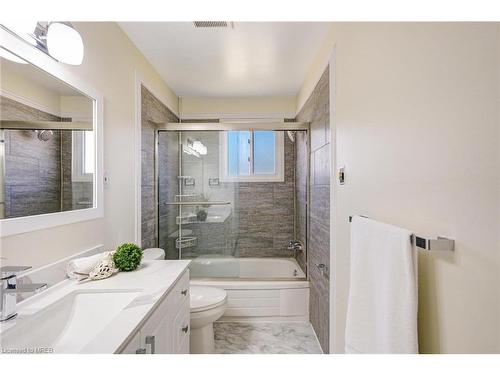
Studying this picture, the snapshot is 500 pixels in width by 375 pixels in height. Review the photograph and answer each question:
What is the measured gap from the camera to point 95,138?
155 centimetres

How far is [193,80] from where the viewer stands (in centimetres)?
281

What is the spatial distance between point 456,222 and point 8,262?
1473 millimetres

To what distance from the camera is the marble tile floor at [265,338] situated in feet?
6.77

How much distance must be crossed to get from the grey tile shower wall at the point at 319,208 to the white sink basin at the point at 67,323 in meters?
1.37

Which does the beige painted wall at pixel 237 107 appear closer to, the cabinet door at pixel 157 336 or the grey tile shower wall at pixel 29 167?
the grey tile shower wall at pixel 29 167

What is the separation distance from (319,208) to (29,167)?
1.87 metres

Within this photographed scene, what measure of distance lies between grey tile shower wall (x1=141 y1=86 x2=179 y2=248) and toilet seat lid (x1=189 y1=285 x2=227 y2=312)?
2.05 ft

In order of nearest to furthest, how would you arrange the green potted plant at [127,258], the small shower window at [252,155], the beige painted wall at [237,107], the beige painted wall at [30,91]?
the beige painted wall at [30,91] < the green potted plant at [127,258] < the small shower window at [252,155] < the beige painted wall at [237,107]

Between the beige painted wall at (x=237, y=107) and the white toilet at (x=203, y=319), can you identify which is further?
the beige painted wall at (x=237, y=107)

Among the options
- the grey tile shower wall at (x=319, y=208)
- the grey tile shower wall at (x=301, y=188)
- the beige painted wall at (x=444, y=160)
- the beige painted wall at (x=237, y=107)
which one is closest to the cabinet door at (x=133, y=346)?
the beige painted wall at (x=444, y=160)

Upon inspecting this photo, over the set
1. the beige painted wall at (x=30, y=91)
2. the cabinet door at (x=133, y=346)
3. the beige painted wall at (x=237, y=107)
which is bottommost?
the cabinet door at (x=133, y=346)

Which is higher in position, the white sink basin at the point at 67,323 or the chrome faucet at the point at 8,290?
the chrome faucet at the point at 8,290

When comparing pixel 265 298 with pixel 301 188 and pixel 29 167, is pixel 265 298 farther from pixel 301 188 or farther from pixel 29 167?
pixel 29 167

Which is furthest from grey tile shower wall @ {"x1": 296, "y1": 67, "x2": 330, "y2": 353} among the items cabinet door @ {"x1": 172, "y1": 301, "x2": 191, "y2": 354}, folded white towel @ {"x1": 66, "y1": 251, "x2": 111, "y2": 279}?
folded white towel @ {"x1": 66, "y1": 251, "x2": 111, "y2": 279}
